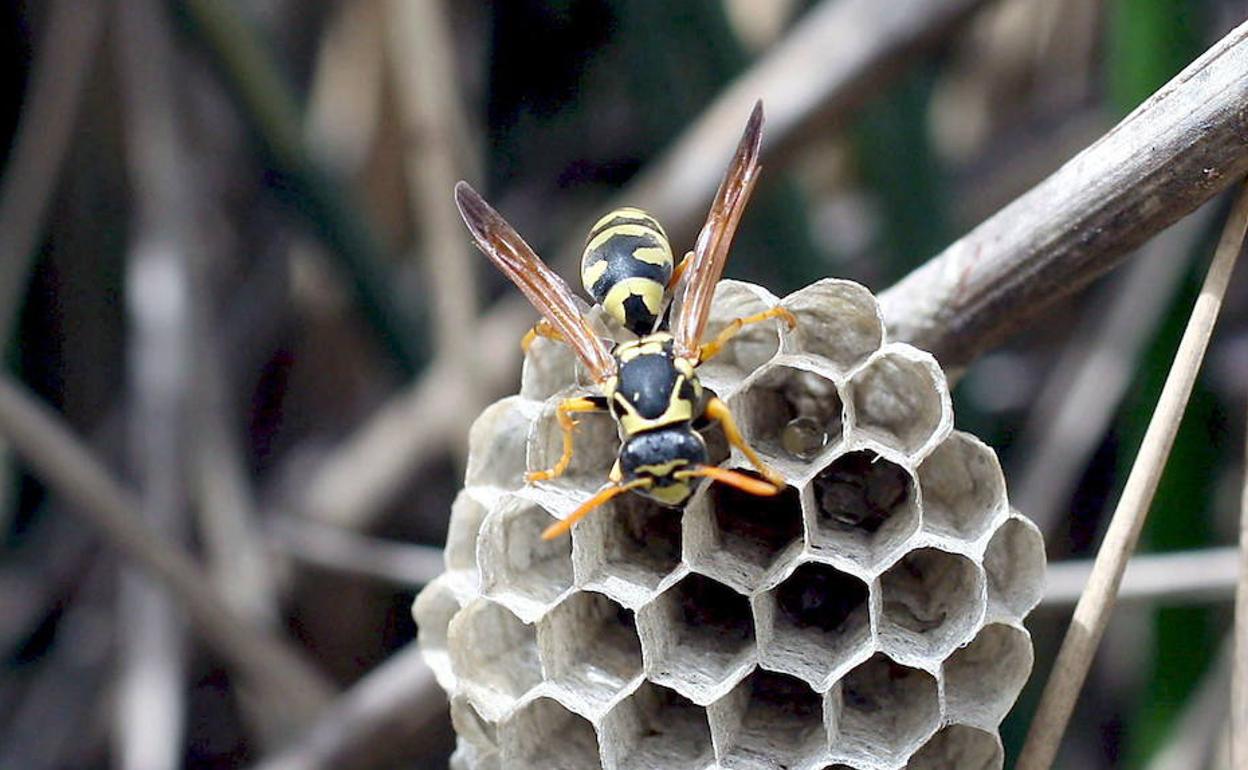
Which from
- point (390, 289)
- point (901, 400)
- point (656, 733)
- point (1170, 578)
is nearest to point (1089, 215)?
point (901, 400)

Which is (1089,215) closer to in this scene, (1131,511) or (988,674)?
(1131,511)

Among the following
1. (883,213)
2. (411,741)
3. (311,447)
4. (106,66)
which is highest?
(106,66)

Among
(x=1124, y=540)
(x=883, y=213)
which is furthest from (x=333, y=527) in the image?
(x=1124, y=540)

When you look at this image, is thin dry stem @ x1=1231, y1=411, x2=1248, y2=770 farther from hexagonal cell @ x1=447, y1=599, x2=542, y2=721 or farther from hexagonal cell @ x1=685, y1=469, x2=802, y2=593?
hexagonal cell @ x1=447, y1=599, x2=542, y2=721

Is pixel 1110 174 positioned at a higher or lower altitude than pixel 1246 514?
higher

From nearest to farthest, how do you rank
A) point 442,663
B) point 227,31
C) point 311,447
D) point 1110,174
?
point 1110,174 → point 442,663 → point 227,31 → point 311,447

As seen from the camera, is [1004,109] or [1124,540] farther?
[1004,109]

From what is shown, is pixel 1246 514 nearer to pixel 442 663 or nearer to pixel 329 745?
pixel 442 663

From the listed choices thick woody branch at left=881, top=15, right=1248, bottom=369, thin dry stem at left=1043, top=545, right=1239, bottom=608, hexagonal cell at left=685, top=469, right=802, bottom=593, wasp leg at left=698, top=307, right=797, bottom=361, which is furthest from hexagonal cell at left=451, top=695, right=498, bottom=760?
thin dry stem at left=1043, top=545, right=1239, bottom=608
